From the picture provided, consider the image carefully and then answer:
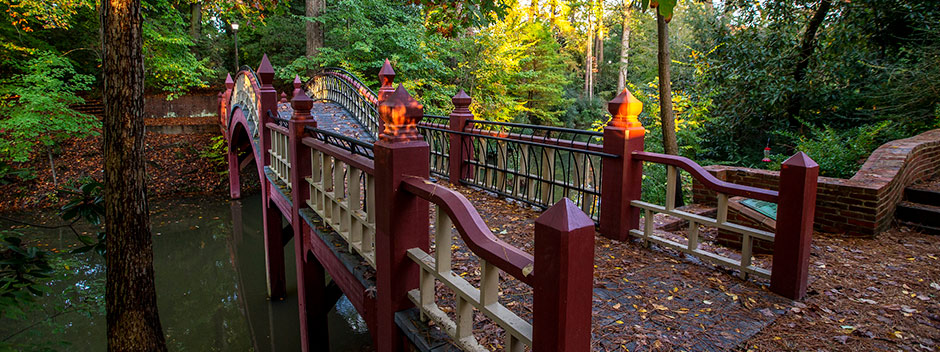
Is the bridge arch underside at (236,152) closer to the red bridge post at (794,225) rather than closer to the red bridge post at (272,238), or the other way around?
the red bridge post at (272,238)

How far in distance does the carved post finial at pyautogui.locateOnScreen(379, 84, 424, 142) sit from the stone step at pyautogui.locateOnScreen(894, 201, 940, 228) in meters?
6.38

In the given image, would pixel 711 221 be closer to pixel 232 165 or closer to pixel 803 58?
pixel 803 58

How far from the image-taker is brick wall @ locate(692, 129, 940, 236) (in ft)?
17.6

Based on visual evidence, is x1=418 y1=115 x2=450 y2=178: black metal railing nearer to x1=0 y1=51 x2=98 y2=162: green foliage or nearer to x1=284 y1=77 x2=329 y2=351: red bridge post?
x1=284 y1=77 x2=329 y2=351: red bridge post

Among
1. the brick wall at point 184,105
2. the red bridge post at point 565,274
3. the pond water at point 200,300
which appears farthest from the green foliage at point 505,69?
the red bridge post at point 565,274

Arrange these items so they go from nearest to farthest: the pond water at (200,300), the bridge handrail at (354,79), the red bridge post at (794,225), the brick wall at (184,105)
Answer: the red bridge post at (794,225) → the pond water at (200,300) → the bridge handrail at (354,79) → the brick wall at (184,105)

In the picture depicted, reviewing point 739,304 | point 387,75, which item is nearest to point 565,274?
point 739,304

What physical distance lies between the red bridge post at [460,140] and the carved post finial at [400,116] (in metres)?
4.46

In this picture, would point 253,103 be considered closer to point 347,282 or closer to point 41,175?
point 347,282

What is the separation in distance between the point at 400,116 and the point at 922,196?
7.06 metres

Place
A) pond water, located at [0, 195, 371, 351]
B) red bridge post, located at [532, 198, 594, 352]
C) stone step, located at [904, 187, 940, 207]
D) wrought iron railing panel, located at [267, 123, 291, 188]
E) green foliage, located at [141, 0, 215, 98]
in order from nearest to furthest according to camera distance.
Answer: red bridge post, located at [532, 198, 594, 352] < stone step, located at [904, 187, 940, 207] < wrought iron railing panel, located at [267, 123, 291, 188] < pond water, located at [0, 195, 371, 351] < green foliage, located at [141, 0, 215, 98]

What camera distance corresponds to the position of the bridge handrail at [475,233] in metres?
2.00

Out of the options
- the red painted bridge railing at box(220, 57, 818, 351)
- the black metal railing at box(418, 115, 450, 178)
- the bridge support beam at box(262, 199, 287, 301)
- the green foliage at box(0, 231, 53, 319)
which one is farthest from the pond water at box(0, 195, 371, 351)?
the black metal railing at box(418, 115, 450, 178)

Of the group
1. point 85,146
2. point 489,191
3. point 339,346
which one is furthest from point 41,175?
point 489,191
